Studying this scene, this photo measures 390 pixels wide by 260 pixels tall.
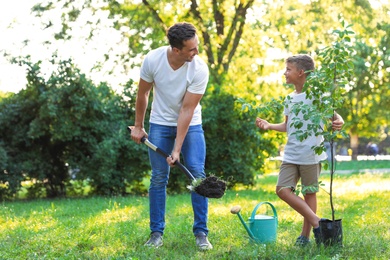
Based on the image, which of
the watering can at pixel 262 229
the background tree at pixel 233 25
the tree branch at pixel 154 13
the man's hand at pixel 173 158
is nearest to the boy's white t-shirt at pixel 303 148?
the watering can at pixel 262 229

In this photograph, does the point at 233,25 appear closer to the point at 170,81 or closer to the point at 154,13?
the point at 154,13

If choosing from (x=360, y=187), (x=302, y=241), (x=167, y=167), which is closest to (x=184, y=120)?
(x=167, y=167)

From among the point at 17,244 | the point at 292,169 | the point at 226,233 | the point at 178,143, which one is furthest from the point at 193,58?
the point at 17,244

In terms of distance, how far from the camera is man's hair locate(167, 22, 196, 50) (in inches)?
183

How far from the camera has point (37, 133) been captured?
1051cm

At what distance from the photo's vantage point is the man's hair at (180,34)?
4660 millimetres

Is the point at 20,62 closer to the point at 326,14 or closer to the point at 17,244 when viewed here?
the point at 17,244

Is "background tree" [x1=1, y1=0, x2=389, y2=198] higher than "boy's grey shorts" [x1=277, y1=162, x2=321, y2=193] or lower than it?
higher

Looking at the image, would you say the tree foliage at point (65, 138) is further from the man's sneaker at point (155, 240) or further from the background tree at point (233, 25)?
the man's sneaker at point (155, 240)

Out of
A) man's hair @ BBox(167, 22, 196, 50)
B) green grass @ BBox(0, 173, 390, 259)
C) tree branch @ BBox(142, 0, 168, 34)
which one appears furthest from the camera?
tree branch @ BBox(142, 0, 168, 34)

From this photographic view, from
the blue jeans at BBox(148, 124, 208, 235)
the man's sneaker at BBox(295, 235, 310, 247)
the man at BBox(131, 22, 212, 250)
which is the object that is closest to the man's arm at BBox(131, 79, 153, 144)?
the man at BBox(131, 22, 212, 250)

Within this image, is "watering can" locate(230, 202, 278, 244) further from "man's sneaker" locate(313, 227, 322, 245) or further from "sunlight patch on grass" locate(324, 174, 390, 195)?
"sunlight patch on grass" locate(324, 174, 390, 195)

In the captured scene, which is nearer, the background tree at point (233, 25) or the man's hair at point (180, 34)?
the man's hair at point (180, 34)

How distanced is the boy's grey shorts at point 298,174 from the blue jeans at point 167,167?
626mm
